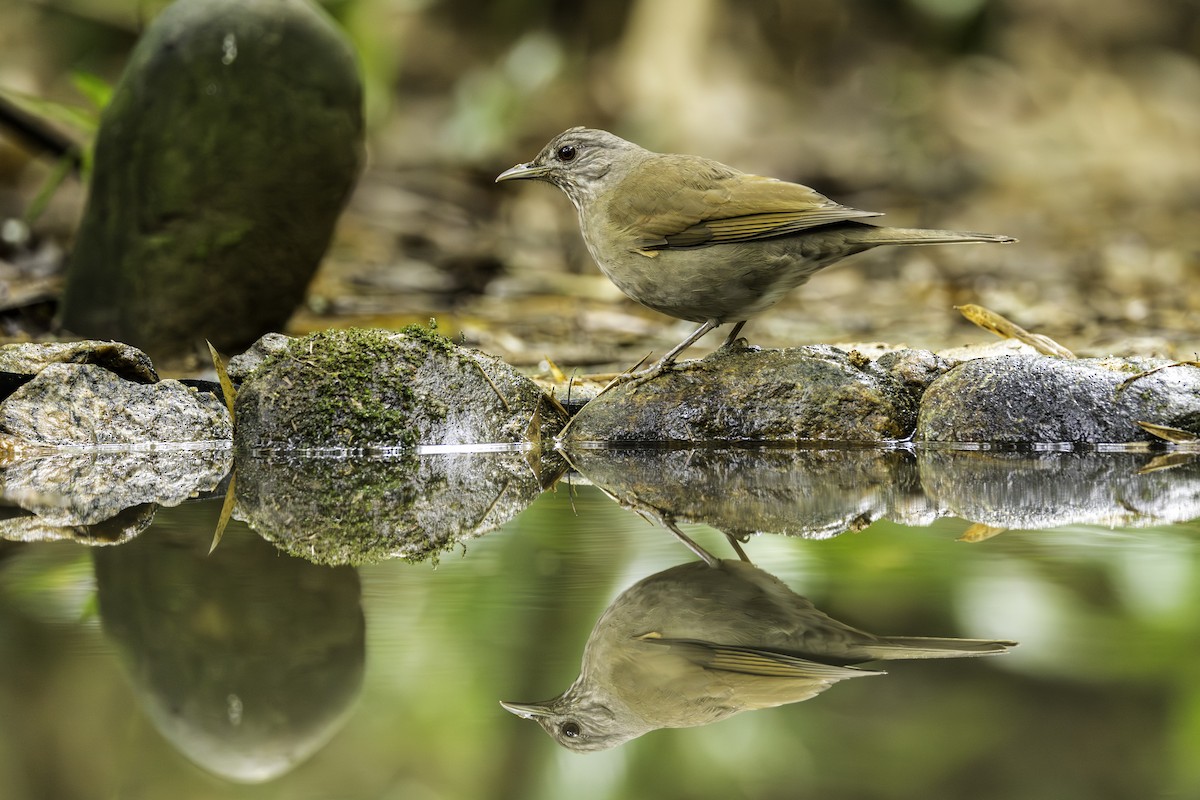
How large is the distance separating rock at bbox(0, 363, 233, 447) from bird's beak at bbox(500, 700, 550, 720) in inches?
129

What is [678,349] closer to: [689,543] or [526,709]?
[689,543]

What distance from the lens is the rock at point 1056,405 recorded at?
4605 millimetres

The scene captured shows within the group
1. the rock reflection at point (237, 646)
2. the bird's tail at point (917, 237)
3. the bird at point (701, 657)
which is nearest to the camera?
the rock reflection at point (237, 646)

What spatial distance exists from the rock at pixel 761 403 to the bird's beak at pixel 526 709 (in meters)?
2.92

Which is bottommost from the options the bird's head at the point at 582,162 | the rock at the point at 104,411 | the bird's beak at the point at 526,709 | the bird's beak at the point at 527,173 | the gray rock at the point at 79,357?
the rock at the point at 104,411

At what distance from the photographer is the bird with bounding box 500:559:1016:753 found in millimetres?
1863

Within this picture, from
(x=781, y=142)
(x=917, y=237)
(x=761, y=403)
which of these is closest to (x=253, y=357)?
(x=761, y=403)

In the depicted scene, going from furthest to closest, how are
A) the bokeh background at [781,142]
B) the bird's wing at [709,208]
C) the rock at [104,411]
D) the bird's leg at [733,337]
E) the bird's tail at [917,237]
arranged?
the bokeh background at [781,142] < the bird's leg at [733,337] < the rock at [104,411] < the bird's wing at [709,208] < the bird's tail at [917,237]

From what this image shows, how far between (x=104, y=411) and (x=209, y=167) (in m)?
1.72

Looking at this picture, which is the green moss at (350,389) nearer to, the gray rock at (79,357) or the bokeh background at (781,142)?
the gray rock at (79,357)

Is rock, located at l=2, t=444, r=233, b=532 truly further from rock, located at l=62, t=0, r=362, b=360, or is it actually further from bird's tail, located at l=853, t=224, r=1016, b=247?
bird's tail, located at l=853, t=224, r=1016, b=247

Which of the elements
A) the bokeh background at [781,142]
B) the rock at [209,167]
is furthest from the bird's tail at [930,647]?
the rock at [209,167]

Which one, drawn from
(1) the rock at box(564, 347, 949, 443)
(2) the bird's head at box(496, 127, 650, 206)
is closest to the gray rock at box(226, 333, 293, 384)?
(2) the bird's head at box(496, 127, 650, 206)

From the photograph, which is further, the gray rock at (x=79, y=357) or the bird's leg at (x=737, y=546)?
the gray rock at (x=79, y=357)
